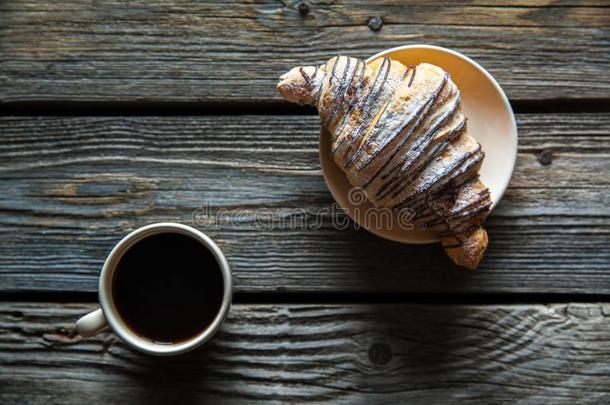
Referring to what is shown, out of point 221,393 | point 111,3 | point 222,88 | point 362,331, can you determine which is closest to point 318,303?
point 362,331

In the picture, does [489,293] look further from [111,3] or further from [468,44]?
[111,3]

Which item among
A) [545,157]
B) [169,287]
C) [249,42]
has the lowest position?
[169,287]

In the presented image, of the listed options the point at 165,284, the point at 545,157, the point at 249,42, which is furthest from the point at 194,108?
the point at 545,157

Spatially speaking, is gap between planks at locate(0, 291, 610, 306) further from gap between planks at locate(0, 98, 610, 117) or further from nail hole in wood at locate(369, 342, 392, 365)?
gap between planks at locate(0, 98, 610, 117)

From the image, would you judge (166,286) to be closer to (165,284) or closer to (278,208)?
(165,284)

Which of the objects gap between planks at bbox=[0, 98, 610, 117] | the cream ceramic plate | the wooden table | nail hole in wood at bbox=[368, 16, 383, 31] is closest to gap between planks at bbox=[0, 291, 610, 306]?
the wooden table

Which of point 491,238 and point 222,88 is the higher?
point 222,88
